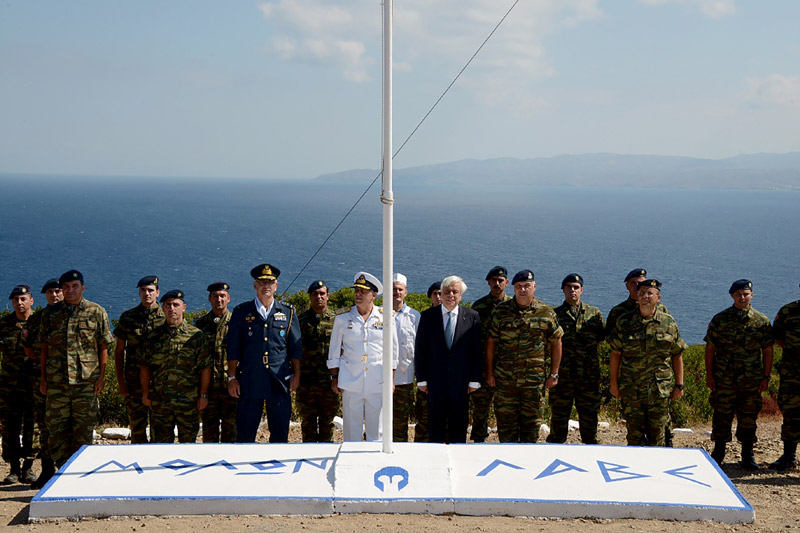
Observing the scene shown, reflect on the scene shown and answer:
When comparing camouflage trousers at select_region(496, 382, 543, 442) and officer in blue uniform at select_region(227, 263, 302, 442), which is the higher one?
officer in blue uniform at select_region(227, 263, 302, 442)

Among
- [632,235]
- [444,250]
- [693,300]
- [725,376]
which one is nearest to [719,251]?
[632,235]

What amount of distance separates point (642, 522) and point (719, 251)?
87285mm

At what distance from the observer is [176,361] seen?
6969 millimetres

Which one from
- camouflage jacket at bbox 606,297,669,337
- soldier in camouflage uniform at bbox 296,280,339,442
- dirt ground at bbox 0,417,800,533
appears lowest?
dirt ground at bbox 0,417,800,533

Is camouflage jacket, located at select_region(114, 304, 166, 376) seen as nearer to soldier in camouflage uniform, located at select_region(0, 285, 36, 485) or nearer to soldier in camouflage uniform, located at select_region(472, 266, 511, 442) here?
soldier in camouflage uniform, located at select_region(0, 285, 36, 485)

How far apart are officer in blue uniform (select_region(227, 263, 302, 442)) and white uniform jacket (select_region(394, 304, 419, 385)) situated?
3.48ft

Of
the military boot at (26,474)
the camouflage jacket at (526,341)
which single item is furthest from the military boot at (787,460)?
the military boot at (26,474)

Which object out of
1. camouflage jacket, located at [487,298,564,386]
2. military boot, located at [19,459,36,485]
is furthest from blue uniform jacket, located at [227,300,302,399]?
military boot, located at [19,459,36,485]

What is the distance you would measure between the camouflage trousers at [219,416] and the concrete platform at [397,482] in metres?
1.34

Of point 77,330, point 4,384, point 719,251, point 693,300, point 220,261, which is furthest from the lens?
point 719,251

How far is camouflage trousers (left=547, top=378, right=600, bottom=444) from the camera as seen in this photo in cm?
782

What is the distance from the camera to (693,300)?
158 ft

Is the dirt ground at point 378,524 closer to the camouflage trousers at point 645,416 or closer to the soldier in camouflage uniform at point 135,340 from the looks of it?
the camouflage trousers at point 645,416

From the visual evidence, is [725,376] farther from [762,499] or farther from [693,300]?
[693,300]
